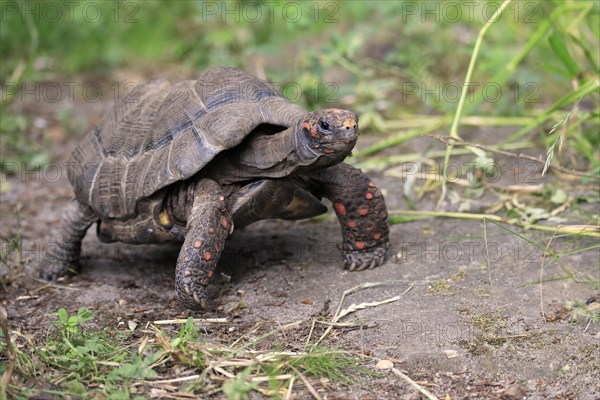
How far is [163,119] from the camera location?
16.1 ft

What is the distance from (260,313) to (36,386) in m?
1.37

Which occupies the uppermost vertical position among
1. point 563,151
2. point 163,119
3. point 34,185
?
point 163,119

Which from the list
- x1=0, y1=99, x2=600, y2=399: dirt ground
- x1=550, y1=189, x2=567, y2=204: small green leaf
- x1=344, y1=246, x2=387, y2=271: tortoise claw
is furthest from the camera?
x1=550, y1=189, x2=567, y2=204: small green leaf

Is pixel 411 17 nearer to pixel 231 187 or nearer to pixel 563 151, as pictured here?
pixel 563 151

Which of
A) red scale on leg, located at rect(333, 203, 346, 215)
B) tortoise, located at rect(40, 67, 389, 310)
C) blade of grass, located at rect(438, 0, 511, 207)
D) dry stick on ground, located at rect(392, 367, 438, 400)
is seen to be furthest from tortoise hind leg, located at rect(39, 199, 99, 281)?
dry stick on ground, located at rect(392, 367, 438, 400)

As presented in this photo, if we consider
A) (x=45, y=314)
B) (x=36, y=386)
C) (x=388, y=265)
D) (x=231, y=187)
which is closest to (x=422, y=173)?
(x=388, y=265)

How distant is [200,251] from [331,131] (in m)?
1.01

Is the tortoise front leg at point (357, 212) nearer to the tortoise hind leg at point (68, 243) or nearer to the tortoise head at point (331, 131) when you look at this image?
the tortoise head at point (331, 131)

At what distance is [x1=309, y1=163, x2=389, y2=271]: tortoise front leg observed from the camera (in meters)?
4.77

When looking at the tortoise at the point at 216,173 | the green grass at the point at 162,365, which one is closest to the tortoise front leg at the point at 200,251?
the tortoise at the point at 216,173

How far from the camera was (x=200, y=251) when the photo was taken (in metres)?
4.33

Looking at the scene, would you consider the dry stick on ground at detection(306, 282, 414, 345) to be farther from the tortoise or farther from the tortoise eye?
the tortoise eye

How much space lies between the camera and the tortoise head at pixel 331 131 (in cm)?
406

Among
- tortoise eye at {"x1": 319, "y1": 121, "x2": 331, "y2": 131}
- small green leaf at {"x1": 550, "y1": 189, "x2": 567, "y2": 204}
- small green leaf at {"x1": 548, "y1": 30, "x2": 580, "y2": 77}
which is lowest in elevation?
small green leaf at {"x1": 550, "y1": 189, "x2": 567, "y2": 204}
